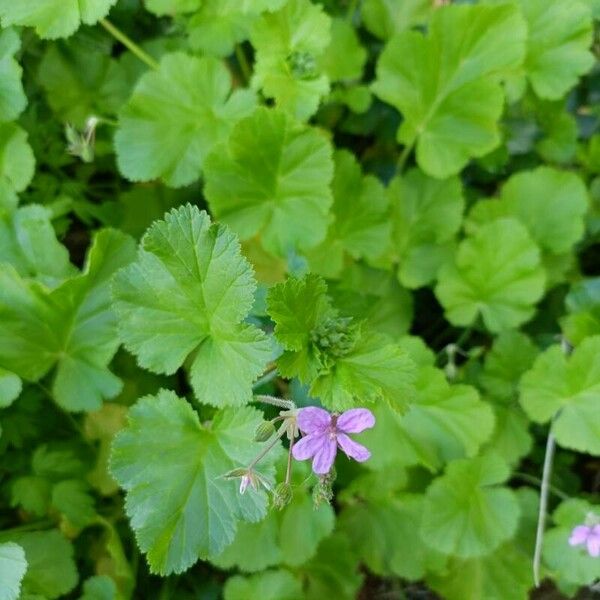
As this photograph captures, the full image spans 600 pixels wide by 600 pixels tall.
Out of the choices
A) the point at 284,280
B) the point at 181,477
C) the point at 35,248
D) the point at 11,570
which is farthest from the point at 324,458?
the point at 35,248

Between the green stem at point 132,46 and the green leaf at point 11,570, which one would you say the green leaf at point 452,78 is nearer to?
the green stem at point 132,46

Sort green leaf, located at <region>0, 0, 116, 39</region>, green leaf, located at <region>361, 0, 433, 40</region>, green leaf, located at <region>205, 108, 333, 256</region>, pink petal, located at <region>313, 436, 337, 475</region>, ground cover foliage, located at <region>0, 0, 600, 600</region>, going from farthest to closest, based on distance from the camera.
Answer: green leaf, located at <region>361, 0, 433, 40</region> < green leaf, located at <region>205, 108, 333, 256</region> < green leaf, located at <region>0, 0, 116, 39</region> < ground cover foliage, located at <region>0, 0, 600, 600</region> < pink petal, located at <region>313, 436, 337, 475</region>

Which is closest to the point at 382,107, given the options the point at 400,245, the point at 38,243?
the point at 400,245

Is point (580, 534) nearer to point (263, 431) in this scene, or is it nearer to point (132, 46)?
point (263, 431)

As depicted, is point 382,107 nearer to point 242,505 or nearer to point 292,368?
point 292,368

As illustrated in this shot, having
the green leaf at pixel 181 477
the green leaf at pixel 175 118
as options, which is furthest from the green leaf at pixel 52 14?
the green leaf at pixel 181 477

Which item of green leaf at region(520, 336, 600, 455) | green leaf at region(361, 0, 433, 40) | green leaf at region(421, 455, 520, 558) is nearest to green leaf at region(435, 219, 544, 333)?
green leaf at region(520, 336, 600, 455)

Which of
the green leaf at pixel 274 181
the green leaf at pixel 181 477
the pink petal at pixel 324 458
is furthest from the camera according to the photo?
the green leaf at pixel 274 181

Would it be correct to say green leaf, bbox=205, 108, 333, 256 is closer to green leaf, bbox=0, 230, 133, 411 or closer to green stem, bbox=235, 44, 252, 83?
green leaf, bbox=0, 230, 133, 411
